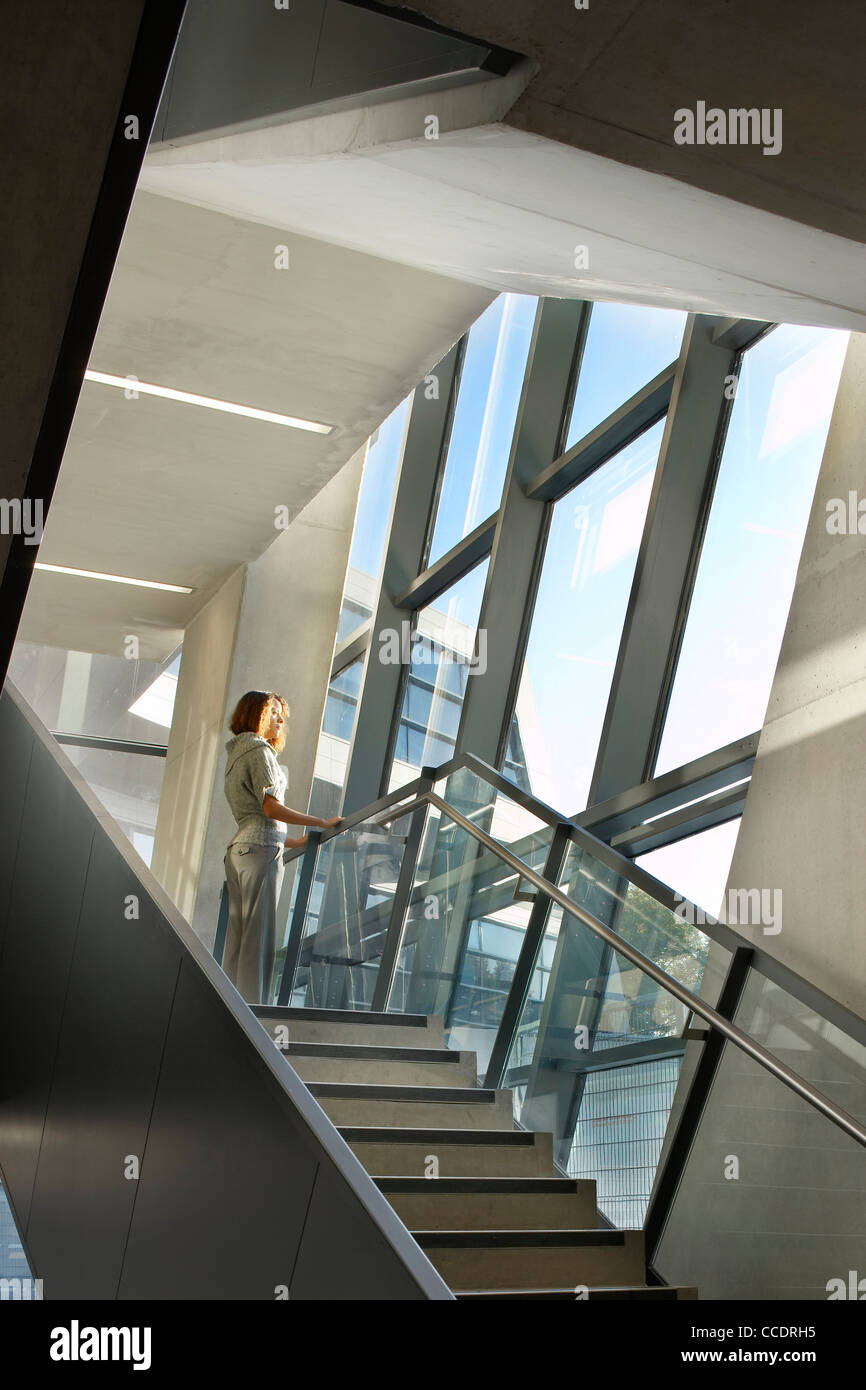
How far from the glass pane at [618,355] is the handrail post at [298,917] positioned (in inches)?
141

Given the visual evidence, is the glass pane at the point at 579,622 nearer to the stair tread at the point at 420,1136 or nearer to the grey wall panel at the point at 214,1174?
the stair tread at the point at 420,1136

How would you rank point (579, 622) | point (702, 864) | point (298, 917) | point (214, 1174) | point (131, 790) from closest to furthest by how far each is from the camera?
→ point (214, 1174) → point (702, 864) → point (298, 917) → point (579, 622) → point (131, 790)

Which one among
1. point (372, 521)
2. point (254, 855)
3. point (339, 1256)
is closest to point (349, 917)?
point (254, 855)

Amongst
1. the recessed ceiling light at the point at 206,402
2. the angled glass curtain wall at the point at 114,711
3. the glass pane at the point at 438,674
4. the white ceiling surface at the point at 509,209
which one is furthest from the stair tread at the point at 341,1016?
the angled glass curtain wall at the point at 114,711

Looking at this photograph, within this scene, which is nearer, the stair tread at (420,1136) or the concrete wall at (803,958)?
the concrete wall at (803,958)

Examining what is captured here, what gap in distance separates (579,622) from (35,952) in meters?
4.33

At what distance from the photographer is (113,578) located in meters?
13.2

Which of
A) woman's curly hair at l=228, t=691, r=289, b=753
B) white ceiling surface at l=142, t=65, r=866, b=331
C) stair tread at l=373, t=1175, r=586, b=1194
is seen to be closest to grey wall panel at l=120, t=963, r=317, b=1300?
stair tread at l=373, t=1175, r=586, b=1194

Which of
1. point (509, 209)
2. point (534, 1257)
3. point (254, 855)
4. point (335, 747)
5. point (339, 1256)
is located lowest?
point (339, 1256)

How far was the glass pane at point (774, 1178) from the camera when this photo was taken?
424 cm

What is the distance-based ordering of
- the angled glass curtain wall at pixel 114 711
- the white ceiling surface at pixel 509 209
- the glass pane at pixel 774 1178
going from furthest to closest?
1. the angled glass curtain wall at pixel 114 711
2. the glass pane at pixel 774 1178
3. the white ceiling surface at pixel 509 209

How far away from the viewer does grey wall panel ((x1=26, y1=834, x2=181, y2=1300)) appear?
4.45 meters

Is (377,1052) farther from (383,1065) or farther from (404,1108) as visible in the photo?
(404,1108)

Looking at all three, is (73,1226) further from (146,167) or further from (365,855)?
(146,167)
